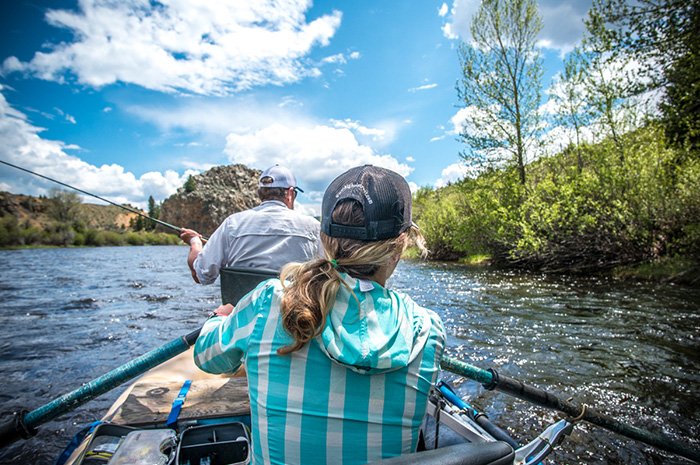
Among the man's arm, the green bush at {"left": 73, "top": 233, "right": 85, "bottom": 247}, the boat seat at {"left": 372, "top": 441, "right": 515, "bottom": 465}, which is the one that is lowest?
the green bush at {"left": 73, "top": 233, "right": 85, "bottom": 247}

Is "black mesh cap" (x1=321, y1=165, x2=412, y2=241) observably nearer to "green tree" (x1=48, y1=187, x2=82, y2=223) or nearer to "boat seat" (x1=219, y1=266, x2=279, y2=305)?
"boat seat" (x1=219, y1=266, x2=279, y2=305)

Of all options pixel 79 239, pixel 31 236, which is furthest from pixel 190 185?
pixel 31 236

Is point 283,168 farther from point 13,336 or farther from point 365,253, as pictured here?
point 13,336

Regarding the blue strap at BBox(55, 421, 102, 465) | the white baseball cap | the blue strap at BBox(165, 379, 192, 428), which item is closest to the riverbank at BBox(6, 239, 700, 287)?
the white baseball cap

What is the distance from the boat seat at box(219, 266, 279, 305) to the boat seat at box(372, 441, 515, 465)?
2.12 meters

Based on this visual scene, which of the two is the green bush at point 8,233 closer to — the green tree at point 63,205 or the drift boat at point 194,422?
the green tree at point 63,205

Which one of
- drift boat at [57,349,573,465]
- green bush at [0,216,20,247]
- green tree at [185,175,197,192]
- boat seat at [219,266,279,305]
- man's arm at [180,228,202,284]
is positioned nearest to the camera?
drift boat at [57,349,573,465]

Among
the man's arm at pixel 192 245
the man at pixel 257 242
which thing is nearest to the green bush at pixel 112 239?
the man's arm at pixel 192 245

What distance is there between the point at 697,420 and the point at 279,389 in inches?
181

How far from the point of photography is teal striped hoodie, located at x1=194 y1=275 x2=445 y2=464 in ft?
3.49

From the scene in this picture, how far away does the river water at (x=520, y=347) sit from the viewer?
347cm

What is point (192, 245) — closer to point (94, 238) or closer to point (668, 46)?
point (668, 46)

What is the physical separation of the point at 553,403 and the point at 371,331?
235 centimetres

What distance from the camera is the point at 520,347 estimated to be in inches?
225
